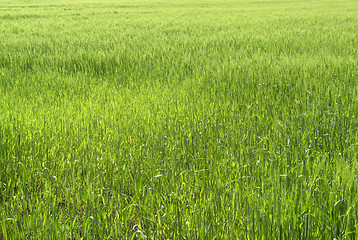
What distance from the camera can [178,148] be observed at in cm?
272

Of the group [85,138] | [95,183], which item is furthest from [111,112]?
[95,183]

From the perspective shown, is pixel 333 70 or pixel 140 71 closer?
pixel 333 70

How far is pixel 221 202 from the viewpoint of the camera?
6.21 ft

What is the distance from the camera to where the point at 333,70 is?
502 centimetres

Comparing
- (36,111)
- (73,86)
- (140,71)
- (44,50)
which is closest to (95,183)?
(36,111)

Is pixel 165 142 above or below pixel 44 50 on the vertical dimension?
below

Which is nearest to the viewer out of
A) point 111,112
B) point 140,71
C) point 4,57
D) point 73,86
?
point 111,112

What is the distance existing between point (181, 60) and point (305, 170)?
4.52 m

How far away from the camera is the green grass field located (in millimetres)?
1726

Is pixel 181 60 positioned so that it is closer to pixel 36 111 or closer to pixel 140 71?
pixel 140 71

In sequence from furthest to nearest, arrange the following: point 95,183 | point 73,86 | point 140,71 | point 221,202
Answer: point 140,71, point 73,86, point 95,183, point 221,202

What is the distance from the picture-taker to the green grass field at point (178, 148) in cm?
173

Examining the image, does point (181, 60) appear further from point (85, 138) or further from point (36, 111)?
point (85, 138)

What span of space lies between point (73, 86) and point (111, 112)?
4.94ft
